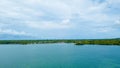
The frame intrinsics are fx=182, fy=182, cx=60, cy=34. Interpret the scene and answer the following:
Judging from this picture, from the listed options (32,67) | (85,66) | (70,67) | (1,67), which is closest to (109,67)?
(85,66)

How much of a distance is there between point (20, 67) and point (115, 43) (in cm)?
5398

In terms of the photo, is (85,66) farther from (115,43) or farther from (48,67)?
(115,43)

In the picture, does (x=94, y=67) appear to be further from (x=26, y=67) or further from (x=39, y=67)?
(x=26, y=67)

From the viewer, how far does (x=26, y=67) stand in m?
22.0

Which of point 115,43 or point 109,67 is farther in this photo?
point 115,43

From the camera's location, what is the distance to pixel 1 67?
22.1 meters

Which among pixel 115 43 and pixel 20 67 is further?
pixel 115 43

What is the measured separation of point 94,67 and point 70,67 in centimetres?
296

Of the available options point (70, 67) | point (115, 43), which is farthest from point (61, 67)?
point (115, 43)

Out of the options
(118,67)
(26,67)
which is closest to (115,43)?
(118,67)

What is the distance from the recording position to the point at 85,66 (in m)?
23.2

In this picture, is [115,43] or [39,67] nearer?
[39,67]

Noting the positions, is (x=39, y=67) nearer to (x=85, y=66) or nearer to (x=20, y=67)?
(x=20, y=67)

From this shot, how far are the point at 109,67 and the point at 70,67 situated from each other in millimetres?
4748
